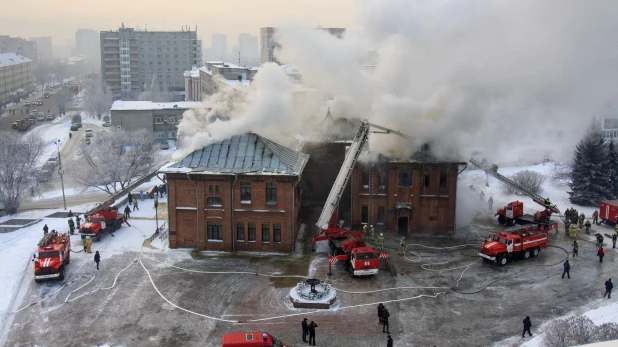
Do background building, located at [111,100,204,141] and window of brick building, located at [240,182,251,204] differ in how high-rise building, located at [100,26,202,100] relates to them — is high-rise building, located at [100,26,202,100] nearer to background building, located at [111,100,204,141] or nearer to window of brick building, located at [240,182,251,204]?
background building, located at [111,100,204,141]

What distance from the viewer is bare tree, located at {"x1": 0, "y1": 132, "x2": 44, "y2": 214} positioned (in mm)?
46969

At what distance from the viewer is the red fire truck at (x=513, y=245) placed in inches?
1239

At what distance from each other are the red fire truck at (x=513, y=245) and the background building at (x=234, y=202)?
11126mm

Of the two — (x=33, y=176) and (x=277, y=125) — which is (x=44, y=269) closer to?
(x=277, y=125)

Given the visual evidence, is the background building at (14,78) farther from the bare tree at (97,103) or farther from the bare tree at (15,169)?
the bare tree at (15,169)

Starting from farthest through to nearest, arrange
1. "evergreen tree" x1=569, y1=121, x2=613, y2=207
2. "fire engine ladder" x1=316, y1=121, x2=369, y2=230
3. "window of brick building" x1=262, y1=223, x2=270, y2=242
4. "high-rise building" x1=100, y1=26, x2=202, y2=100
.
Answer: "high-rise building" x1=100, y1=26, x2=202, y2=100
"evergreen tree" x1=569, y1=121, x2=613, y2=207
"window of brick building" x1=262, y1=223, x2=270, y2=242
"fire engine ladder" x1=316, y1=121, x2=369, y2=230

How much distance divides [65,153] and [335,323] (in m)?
59.1

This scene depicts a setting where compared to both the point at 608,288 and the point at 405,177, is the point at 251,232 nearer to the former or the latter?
the point at 405,177

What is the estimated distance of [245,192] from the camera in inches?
1328

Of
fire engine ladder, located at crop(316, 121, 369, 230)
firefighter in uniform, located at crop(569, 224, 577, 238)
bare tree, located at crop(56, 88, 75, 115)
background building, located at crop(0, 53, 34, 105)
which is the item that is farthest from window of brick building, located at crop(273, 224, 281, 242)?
background building, located at crop(0, 53, 34, 105)

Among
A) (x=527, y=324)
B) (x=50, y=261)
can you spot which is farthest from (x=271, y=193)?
(x=527, y=324)

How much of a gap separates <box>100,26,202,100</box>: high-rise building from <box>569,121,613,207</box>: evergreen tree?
102199mm

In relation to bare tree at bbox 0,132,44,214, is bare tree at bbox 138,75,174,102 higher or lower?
higher

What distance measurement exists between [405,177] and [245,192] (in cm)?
1050
